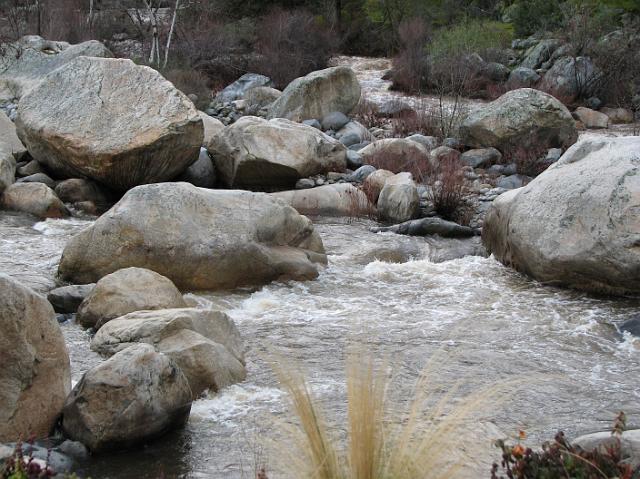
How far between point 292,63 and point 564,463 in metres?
20.6

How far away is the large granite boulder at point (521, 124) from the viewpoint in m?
14.5

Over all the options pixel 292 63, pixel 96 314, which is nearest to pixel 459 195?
pixel 96 314

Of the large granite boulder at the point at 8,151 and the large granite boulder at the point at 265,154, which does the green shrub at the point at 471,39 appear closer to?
the large granite boulder at the point at 265,154

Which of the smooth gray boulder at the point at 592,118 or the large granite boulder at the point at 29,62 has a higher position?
the smooth gray boulder at the point at 592,118

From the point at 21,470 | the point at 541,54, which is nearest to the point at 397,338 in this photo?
the point at 21,470

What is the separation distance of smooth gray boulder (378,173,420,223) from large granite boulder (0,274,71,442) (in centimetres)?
698

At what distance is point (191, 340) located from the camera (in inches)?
223

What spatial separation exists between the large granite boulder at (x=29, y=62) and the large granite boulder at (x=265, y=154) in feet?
21.7

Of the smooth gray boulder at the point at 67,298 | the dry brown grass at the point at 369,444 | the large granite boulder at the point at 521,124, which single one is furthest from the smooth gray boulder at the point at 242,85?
the dry brown grass at the point at 369,444

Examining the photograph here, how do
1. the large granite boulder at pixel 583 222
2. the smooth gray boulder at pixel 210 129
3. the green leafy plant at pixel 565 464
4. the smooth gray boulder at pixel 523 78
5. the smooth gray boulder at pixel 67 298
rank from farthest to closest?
the smooth gray boulder at pixel 523 78 → the smooth gray boulder at pixel 210 129 → the large granite boulder at pixel 583 222 → the smooth gray boulder at pixel 67 298 → the green leafy plant at pixel 565 464

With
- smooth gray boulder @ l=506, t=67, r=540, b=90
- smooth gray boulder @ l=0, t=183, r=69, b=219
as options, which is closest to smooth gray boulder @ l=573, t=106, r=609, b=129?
smooth gray boulder @ l=506, t=67, r=540, b=90

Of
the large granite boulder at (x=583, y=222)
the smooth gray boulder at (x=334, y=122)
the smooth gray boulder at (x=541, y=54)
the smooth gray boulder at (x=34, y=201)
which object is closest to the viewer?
the large granite boulder at (x=583, y=222)

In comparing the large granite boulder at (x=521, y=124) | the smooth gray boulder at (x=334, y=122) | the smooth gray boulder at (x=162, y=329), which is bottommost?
the smooth gray boulder at (x=334, y=122)

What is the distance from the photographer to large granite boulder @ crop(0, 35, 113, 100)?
18.1m
